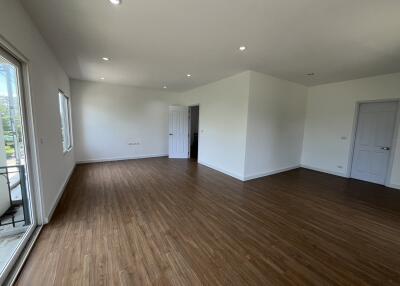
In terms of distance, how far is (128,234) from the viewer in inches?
89.0

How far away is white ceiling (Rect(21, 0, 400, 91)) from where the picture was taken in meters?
1.90

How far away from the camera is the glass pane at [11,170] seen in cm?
183

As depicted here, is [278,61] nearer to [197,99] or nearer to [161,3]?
[161,3]

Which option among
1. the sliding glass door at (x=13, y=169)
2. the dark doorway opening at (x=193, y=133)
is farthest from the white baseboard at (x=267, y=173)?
the sliding glass door at (x=13, y=169)

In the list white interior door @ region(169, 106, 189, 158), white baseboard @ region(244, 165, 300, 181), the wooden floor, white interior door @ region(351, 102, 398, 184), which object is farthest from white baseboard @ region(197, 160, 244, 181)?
white interior door @ region(351, 102, 398, 184)

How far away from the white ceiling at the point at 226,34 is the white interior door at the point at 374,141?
3.29 ft

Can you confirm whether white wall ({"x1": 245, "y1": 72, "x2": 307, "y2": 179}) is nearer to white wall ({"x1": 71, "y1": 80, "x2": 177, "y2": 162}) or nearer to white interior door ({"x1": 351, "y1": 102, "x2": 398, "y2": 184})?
white interior door ({"x1": 351, "y1": 102, "x2": 398, "y2": 184})

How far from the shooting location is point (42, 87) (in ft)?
8.48

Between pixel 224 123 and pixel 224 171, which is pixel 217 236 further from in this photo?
pixel 224 123

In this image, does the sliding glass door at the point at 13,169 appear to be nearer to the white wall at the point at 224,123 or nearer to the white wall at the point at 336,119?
the white wall at the point at 224,123

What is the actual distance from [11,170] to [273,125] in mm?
5098

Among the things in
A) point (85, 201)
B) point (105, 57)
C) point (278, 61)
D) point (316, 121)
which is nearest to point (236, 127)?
point (278, 61)

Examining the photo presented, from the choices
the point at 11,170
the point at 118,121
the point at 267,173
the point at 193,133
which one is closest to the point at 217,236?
the point at 11,170

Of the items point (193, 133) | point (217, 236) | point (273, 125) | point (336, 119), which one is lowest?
point (217, 236)
